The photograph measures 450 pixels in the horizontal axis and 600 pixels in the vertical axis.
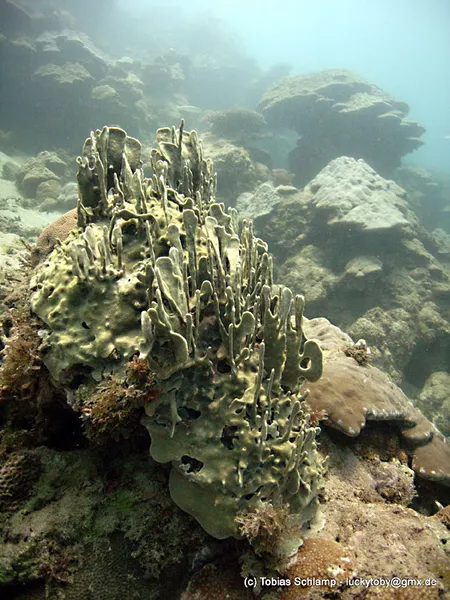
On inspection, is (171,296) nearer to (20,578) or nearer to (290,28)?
(20,578)

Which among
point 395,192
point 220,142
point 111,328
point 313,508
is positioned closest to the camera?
point 111,328

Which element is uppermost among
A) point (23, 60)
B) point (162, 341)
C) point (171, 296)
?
point (23, 60)

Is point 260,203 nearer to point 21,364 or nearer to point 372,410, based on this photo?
point 372,410

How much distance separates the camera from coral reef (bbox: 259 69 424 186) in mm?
17922

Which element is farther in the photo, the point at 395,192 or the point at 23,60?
the point at 23,60

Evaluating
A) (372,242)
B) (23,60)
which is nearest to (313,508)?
(372,242)

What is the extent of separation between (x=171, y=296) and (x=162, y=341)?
30 centimetres

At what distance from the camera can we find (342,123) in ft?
59.7

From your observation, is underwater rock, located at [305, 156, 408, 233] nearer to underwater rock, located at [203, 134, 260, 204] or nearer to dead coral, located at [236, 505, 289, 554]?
underwater rock, located at [203, 134, 260, 204]

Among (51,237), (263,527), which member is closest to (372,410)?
(263,527)

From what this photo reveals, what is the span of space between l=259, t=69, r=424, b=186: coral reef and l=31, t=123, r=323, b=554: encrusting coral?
18.4 meters

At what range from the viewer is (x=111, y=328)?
2109 mm

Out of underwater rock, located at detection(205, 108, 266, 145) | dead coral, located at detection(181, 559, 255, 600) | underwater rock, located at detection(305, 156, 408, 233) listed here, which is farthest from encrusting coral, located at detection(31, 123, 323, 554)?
underwater rock, located at detection(205, 108, 266, 145)

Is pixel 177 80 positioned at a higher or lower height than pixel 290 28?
lower
